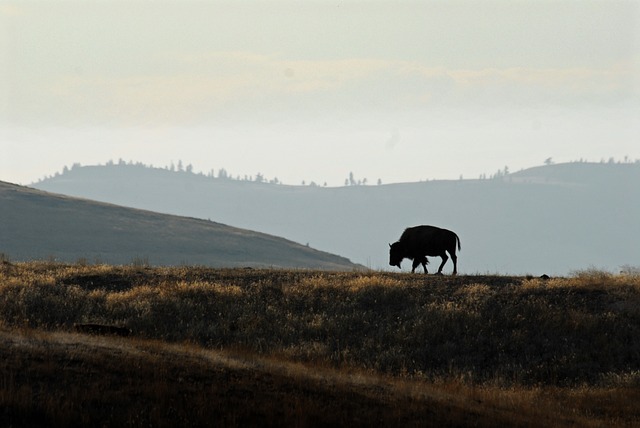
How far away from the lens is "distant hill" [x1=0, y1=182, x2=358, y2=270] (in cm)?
12006

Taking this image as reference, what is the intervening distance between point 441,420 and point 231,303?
13402mm

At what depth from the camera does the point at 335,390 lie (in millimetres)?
16891

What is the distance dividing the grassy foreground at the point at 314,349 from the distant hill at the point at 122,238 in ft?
272

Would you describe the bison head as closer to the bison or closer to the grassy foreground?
the bison

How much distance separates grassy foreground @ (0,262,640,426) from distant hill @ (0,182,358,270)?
83.0m

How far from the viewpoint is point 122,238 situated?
436 ft

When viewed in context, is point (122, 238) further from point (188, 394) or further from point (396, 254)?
point (188, 394)

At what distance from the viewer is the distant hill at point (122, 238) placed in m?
120

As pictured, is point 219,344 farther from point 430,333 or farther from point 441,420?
point 441,420

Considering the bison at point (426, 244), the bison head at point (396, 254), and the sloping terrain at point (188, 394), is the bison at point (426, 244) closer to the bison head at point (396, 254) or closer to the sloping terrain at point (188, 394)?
the bison head at point (396, 254)

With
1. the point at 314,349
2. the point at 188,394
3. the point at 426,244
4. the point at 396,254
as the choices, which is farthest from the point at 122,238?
the point at 188,394

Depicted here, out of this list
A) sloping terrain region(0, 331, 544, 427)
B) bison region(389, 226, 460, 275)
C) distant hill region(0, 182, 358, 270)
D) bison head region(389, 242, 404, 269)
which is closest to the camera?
sloping terrain region(0, 331, 544, 427)

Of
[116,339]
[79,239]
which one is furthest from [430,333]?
[79,239]

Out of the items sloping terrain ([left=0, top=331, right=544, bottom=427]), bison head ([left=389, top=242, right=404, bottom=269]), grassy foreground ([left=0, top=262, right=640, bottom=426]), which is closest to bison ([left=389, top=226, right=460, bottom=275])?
bison head ([left=389, top=242, right=404, bottom=269])
